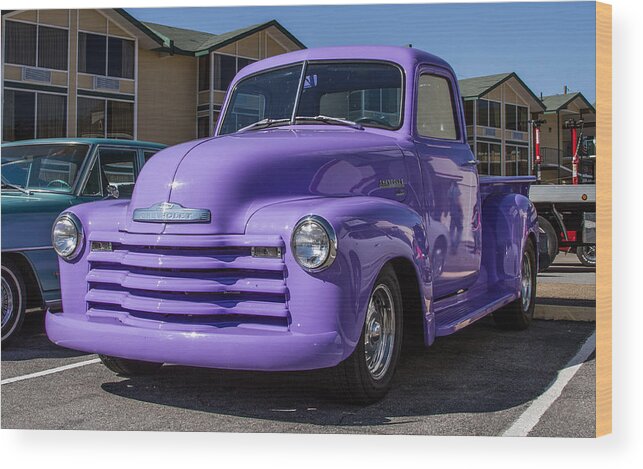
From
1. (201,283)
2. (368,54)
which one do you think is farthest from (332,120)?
(201,283)

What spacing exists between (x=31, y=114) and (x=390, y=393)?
2.64m

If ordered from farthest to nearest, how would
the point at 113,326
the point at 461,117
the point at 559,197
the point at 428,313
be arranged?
the point at 559,197 → the point at 461,117 → the point at 428,313 → the point at 113,326

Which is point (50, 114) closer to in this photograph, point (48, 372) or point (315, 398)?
point (48, 372)

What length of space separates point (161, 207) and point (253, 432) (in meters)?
1.09

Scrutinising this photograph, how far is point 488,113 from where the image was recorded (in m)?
4.47

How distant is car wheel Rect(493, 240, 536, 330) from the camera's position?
505 cm

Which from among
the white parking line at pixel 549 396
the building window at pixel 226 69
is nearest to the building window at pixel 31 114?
the building window at pixel 226 69

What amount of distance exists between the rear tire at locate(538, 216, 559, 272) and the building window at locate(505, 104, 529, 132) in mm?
1647

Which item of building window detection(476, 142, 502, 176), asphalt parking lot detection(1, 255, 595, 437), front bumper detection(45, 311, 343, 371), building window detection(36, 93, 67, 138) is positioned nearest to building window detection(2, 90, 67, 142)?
building window detection(36, 93, 67, 138)

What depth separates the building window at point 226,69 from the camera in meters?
4.48

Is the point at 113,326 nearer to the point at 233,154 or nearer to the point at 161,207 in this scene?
the point at 161,207

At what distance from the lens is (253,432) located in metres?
3.26

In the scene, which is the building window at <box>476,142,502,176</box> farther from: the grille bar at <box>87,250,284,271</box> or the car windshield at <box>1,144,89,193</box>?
the car windshield at <box>1,144,89,193</box>

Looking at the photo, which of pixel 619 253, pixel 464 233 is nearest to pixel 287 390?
pixel 464 233
